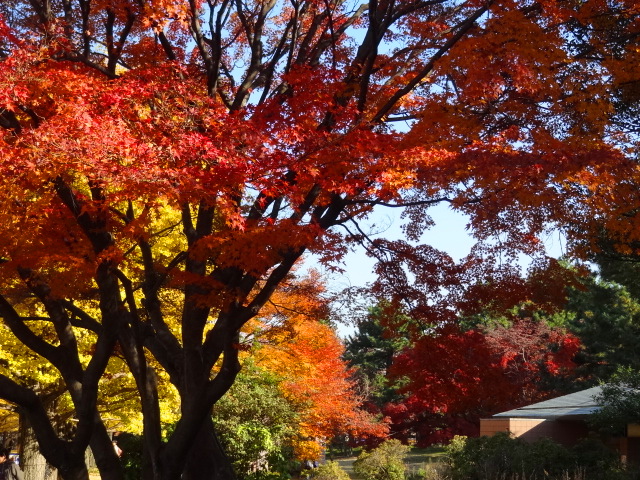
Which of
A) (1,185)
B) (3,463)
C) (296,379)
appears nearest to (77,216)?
(1,185)

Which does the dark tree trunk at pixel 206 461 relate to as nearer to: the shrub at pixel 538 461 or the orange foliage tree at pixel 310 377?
the orange foliage tree at pixel 310 377

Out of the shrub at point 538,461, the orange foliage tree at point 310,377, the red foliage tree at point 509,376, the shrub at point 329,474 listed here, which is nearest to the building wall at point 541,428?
the red foliage tree at point 509,376

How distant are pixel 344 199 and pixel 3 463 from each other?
227 inches

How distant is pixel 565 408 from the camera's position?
22.9 m

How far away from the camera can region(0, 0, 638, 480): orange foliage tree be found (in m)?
9.09

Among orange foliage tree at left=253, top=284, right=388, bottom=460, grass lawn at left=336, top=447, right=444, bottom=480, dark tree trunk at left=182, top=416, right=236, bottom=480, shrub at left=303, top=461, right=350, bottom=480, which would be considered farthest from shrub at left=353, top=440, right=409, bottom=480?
dark tree trunk at left=182, top=416, right=236, bottom=480

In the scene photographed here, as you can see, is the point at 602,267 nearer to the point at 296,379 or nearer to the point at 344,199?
the point at 344,199

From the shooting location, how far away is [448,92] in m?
11.5

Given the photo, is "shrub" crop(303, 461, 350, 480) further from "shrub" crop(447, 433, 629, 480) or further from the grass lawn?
the grass lawn

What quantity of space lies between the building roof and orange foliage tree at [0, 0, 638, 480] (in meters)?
11.5

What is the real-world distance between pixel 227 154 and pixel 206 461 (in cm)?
499

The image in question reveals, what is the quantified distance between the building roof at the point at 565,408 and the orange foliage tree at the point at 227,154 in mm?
11459

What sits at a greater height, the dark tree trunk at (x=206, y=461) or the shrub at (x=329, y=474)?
the dark tree trunk at (x=206, y=461)

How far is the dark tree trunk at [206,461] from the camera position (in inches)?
449
